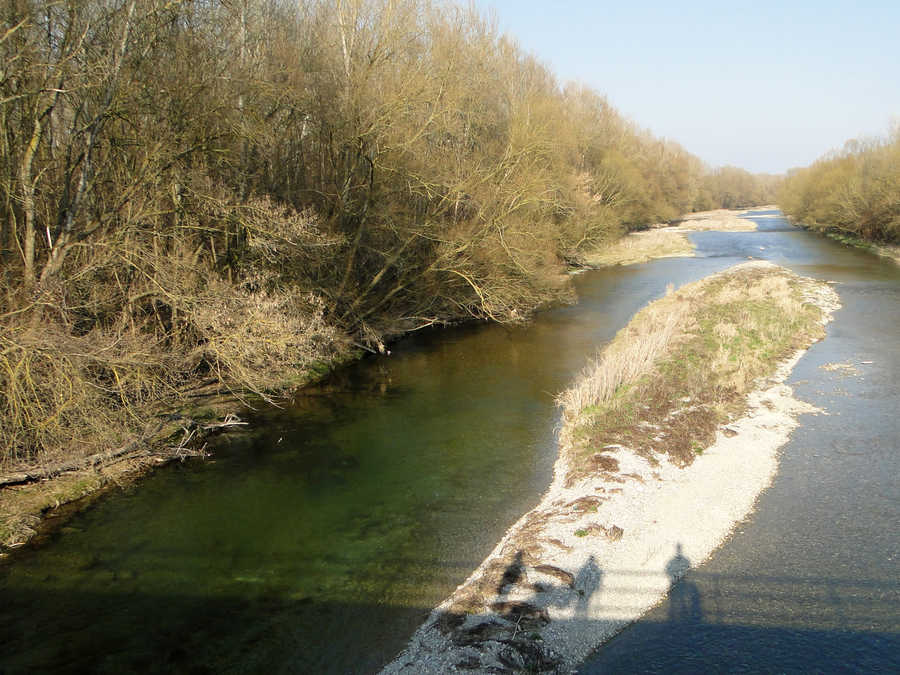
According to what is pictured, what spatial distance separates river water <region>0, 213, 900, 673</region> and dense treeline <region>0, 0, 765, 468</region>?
2.16 m

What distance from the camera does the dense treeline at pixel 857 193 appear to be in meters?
46.1

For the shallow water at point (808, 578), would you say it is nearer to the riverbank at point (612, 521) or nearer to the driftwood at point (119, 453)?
the riverbank at point (612, 521)

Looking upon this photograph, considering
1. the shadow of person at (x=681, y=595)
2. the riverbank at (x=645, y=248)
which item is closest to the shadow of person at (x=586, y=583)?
the shadow of person at (x=681, y=595)

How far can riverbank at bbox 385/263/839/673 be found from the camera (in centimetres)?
740

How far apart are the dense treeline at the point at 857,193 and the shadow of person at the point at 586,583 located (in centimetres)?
4578

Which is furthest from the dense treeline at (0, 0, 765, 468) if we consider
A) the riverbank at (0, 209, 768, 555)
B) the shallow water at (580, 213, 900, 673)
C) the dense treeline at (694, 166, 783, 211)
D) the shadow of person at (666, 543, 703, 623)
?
the dense treeline at (694, 166, 783, 211)

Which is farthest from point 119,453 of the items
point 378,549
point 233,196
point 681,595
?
point 681,595

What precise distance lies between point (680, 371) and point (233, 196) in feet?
39.1

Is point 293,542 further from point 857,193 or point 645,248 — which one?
point 857,193

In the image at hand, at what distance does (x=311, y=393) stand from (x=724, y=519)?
1061 centimetres

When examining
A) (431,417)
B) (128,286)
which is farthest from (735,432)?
(128,286)

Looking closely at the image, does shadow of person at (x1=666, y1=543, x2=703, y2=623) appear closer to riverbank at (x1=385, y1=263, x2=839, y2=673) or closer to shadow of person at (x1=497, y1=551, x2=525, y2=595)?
riverbank at (x1=385, y1=263, x2=839, y2=673)

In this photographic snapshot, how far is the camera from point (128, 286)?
42.4ft

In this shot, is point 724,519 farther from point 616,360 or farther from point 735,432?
point 616,360
